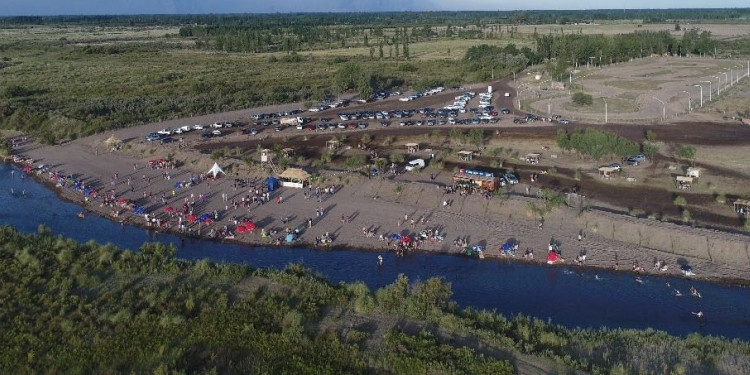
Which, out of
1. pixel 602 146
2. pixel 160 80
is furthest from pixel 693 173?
pixel 160 80

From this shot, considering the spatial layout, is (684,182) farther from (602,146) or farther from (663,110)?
(663,110)

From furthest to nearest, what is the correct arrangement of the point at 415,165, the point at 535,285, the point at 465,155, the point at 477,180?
the point at 465,155 < the point at 415,165 < the point at 477,180 < the point at 535,285

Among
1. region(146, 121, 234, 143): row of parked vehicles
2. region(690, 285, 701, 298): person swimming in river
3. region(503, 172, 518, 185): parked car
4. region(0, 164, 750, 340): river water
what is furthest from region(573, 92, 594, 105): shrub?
region(690, 285, 701, 298): person swimming in river

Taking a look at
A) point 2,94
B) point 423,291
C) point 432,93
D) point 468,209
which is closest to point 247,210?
point 468,209

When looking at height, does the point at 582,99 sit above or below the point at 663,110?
above

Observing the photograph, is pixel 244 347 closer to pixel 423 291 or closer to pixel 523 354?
pixel 423 291

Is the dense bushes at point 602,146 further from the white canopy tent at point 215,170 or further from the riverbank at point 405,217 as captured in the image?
the white canopy tent at point 215,170

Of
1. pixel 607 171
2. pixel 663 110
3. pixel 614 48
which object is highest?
pixel 614 48
